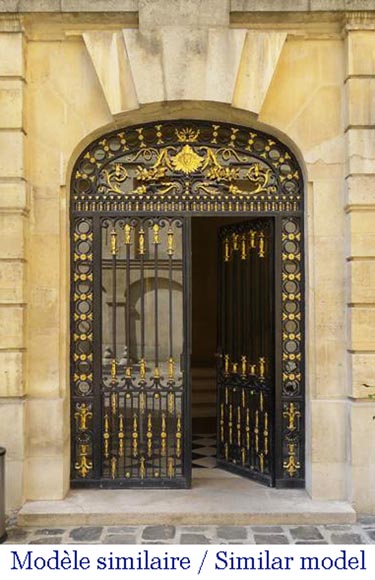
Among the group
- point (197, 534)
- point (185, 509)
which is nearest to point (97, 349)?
point (185, 509)

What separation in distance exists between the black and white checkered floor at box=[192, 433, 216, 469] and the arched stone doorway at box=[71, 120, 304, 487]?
969 mm

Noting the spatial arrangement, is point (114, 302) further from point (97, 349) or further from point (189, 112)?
point (189, 112)

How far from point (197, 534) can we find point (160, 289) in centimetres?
259

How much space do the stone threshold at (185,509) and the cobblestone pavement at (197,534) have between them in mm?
76

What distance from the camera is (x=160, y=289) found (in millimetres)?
6777

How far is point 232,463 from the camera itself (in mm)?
Result: 7172

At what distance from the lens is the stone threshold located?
584 centimetres

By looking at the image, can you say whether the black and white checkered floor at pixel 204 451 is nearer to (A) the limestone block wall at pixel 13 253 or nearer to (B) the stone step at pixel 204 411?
(B) the stone step at pixel 204 411

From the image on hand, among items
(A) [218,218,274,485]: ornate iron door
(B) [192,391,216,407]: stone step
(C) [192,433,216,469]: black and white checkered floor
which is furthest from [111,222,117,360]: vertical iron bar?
(B) [192,391,216,407]: stone step

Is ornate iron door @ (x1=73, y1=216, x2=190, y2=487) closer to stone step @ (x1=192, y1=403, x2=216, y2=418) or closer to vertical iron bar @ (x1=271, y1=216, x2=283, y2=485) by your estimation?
vertical iron bar @ (x1=271, y1=216, x2=283, y2=485)

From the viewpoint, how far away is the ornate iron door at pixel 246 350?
22.1 feet

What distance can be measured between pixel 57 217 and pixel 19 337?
4.29 ft

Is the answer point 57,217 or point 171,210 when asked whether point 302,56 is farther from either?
point 57,217

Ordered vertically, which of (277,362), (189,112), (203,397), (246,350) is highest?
(189,112)
